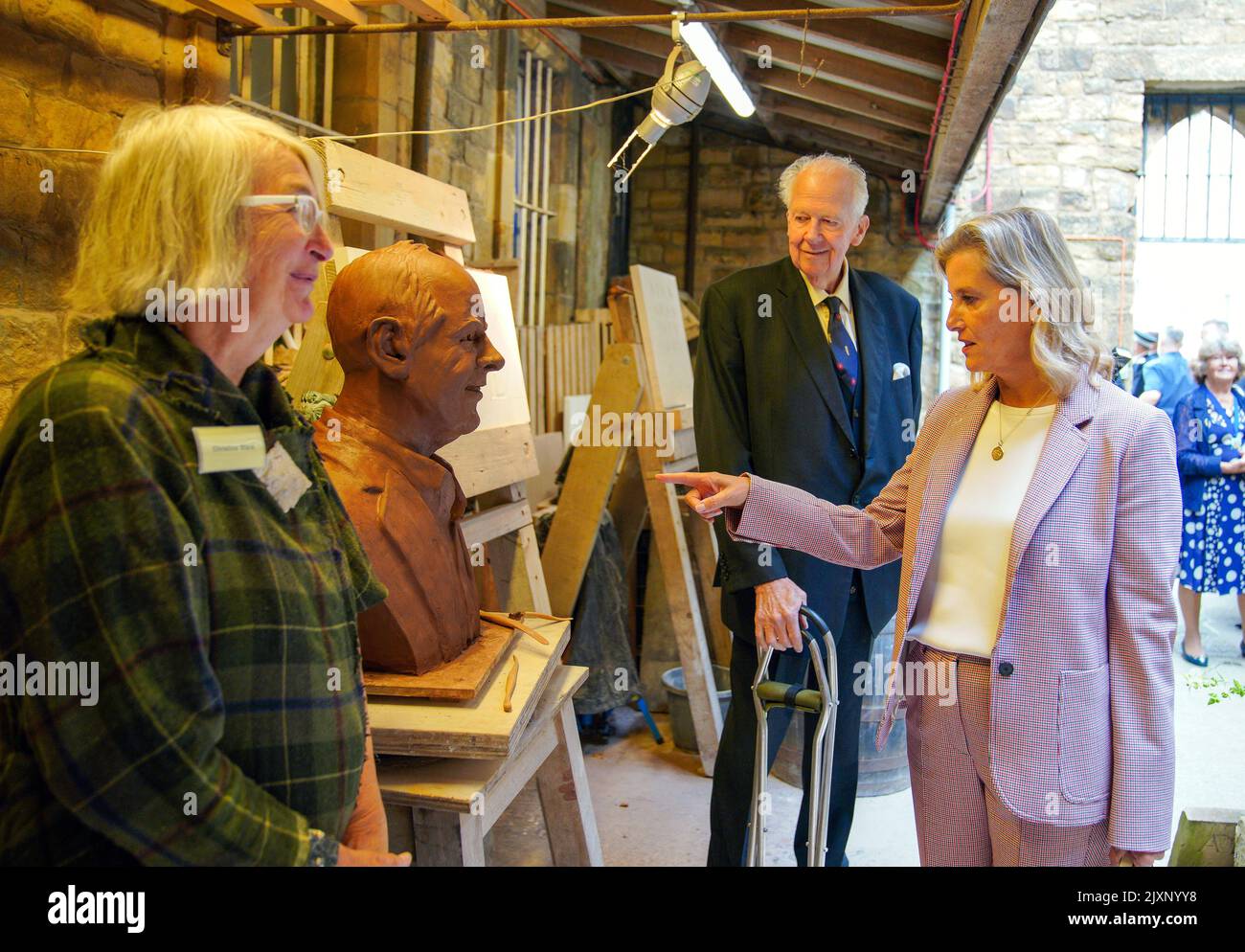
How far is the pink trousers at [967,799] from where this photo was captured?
1.90 meters

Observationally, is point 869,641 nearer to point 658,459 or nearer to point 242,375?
point 658,459

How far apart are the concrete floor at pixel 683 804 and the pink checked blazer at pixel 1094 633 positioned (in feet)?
6.03

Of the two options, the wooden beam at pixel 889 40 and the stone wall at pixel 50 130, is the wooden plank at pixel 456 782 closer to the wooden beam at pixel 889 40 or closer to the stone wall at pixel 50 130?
the stone wall at pixel 50 130

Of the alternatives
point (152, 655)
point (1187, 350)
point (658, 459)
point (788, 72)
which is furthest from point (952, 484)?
point (1187, 350)

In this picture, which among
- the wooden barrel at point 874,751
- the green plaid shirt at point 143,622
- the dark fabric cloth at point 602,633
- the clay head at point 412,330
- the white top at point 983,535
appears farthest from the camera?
the dark fabric cloth at point 602,633

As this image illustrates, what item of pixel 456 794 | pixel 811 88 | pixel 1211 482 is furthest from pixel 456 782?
pixel 1211 482

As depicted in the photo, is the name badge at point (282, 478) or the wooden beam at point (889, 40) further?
the wooden beam at point (889, 40)

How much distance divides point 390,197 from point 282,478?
1.57m

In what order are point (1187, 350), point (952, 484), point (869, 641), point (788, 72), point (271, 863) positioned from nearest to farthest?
point (271, 863)
point (952, 484)
point (869, 641)
point (788, 72)
point (1187, 350)

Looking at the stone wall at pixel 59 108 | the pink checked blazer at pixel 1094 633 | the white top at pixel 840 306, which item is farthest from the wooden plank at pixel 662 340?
the pink checked blazer at pixel 1094 633

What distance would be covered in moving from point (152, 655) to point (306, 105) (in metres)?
3.84

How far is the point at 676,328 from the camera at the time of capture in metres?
4.69

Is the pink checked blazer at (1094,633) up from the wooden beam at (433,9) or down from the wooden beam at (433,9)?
down

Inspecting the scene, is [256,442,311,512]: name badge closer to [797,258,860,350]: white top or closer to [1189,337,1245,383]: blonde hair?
[797,258,860,350]: white top
